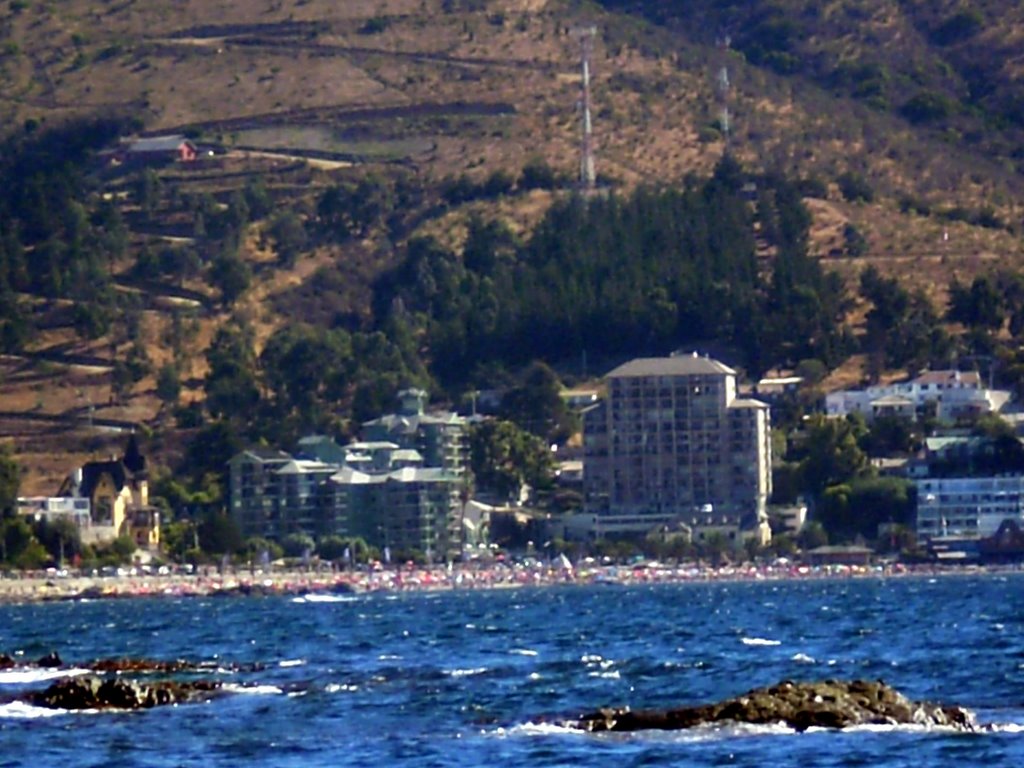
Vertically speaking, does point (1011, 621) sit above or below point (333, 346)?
below

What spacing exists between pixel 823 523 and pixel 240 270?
4402 centimetres

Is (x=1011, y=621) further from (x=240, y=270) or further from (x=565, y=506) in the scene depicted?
(x=240, y=270)

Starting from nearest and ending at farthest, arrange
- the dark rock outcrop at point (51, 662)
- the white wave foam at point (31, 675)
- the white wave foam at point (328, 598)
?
the white wave foam at point (31, 675)
the dark rock outcrop at point (51, 662)
the white wave foam at point (328, 598)

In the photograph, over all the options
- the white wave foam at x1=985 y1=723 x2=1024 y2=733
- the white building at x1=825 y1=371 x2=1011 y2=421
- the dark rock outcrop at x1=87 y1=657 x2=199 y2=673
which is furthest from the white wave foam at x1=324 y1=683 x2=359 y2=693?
the white building at x1=825 y1=371 x2=1011 y2=421

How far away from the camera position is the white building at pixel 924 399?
16775 centimetres

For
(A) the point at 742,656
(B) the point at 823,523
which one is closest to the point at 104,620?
(A) the point at 742,656

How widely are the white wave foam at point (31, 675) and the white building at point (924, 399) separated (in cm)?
9822

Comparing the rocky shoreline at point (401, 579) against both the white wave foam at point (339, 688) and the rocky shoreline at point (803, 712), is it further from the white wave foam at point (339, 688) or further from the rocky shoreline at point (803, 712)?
the rocky shoreline at point (803, 712)

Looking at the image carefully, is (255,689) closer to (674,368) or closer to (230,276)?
(674,368)

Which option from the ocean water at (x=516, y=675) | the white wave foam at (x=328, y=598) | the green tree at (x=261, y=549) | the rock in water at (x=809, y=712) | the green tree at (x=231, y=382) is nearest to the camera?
the ocean water at (x=516, y=675)

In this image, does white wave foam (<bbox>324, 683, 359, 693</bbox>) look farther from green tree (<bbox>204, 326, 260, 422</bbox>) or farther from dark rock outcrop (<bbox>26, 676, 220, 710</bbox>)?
green tree (<bbox>204, 326, 260, 422</bbox>)

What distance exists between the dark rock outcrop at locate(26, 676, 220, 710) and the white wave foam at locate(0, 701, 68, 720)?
0.32 meters

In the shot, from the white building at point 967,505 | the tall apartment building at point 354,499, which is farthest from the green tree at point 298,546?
the white building at point 967,505

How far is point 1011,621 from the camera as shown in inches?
Result: 3659
